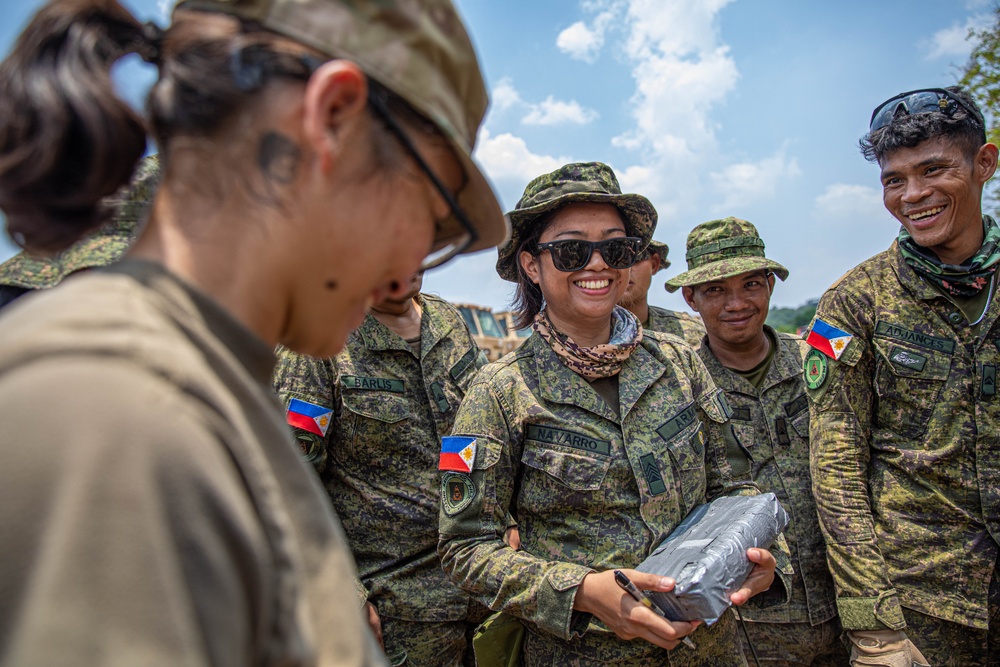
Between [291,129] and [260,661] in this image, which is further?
[291,129]

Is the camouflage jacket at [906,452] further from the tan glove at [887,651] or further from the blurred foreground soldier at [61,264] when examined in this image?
the blurred foreground soldier at [61,264]

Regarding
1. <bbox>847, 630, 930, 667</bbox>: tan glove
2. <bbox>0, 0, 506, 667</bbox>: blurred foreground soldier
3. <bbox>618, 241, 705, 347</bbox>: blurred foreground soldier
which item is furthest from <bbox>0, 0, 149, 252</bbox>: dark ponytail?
<bbox>618, 241, 705, 347</bbox>: blurred foreground soldier

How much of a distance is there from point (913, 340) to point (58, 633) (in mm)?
3201

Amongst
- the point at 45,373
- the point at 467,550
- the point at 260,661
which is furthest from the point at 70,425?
the point at 467,550

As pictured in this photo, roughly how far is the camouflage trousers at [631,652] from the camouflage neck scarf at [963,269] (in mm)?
1650

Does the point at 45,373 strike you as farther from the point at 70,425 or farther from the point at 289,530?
the point at 289,530

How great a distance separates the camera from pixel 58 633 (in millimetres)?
599

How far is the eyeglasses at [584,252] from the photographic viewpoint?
2.88 m

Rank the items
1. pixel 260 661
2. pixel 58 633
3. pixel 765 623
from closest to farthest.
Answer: pixel 58 633
pixel 260 661
pixel 765 623

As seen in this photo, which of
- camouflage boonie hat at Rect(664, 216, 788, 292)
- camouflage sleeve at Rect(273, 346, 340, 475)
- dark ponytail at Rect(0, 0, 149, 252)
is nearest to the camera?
dark ponytail at Rect(0, 0, 149, 252)

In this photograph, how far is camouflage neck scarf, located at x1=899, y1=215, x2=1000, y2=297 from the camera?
303 cm

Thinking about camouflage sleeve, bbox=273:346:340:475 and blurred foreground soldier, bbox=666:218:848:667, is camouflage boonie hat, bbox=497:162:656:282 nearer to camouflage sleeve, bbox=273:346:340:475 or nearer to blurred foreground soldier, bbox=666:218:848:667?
camouflage sleeve, bbox=273:346:340:475

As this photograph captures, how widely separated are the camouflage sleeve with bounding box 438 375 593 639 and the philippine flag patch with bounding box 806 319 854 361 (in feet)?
4.77

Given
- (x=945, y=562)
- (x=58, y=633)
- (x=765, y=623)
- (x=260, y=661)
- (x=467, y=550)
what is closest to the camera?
(x=58, y=633)
